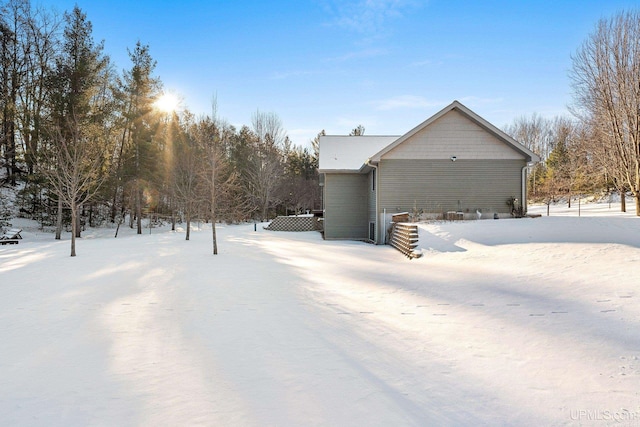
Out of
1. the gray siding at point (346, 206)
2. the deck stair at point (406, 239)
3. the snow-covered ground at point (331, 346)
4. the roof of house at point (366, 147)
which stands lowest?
the snow-covered ground at point (331, 346)

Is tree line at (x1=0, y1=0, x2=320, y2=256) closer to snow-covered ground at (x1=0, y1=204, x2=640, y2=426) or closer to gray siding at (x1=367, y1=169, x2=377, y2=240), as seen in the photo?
gray siding at (x1=367, y1=169, x2=377, y2=240)

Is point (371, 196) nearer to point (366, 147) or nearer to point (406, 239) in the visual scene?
point (366, 147)

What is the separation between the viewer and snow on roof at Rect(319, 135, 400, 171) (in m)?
20.3

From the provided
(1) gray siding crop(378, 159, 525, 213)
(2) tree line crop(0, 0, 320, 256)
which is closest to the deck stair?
(1) gray siding crop(378, 159, 525, 213)

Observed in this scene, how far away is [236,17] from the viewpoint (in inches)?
573

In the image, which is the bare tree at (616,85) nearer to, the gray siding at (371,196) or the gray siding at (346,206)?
the gray siding at (371,196)

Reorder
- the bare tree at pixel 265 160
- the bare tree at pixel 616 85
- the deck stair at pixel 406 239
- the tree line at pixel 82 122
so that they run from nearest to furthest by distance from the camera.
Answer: the deck stair at pixel 406 239 < the bare tree at pixel 616 85 < the tree line at pixel 82 122 < the bare tree at pixel 265 160

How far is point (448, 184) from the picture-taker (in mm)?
16891

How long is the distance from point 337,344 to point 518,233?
9579 millimetres

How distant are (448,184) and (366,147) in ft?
24.0

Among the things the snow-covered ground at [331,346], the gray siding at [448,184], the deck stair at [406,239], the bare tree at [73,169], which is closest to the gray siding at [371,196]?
the gray siding at [448,184]

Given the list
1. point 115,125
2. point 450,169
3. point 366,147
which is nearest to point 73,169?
point 115,125

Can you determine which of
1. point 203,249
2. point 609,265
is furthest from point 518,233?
point 203,249

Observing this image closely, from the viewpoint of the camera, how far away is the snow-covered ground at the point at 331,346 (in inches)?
113
